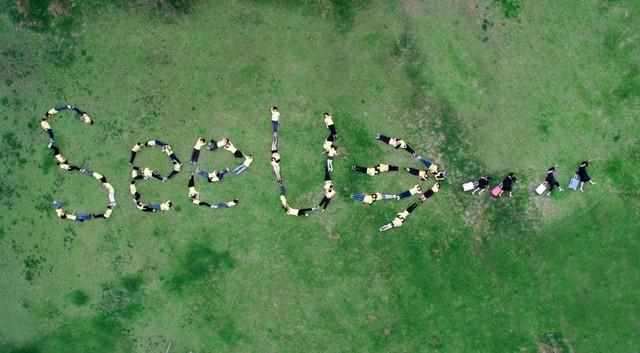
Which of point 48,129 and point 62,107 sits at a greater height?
point 62,107

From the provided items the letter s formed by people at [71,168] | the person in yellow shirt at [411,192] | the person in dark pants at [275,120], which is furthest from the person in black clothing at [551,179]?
the letter s formed by people at [71,168]

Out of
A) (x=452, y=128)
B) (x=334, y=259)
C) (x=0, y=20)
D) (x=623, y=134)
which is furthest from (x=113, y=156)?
(x=623, y=134)

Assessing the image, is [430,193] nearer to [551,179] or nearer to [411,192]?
[411,192]

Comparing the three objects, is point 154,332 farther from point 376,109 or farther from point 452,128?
point 452,128

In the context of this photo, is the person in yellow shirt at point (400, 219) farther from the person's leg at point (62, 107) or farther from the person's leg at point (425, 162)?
the person's leg at point (62, 107)

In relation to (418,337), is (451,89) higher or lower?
higher

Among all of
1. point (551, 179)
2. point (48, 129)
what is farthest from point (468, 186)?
point (48, 129)

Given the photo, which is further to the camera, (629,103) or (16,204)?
(16,204)
